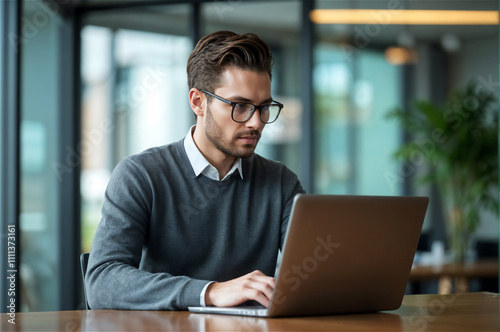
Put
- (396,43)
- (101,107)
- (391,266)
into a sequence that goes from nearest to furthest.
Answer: (391,266)
(101,107)
(396,43)

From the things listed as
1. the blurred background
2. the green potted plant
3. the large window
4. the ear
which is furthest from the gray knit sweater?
the green potted plant

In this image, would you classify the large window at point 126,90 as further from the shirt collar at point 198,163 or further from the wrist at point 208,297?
the wrist at point 208,297

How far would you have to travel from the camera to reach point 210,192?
201 centimetres

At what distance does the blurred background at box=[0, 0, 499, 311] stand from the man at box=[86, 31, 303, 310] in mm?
2042

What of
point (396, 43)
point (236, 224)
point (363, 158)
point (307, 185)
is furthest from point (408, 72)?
point (236, 224)

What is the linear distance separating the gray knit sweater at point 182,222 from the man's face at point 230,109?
14cm

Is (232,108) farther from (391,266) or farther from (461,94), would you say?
(461,94)

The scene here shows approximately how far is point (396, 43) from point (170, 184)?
5207 mm

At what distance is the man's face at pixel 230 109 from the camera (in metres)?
1.92

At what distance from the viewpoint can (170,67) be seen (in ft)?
16.8

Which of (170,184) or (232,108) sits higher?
(232,108)

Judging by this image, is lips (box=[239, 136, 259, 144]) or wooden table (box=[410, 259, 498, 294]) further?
wooden table (box=[410, 259, 498, 294])

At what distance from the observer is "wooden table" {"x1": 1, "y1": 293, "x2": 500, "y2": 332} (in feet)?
4.49

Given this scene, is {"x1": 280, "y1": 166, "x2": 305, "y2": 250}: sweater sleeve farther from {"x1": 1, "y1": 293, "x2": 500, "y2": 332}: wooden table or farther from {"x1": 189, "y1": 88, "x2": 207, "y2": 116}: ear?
{"x1": 1, "y1": 293, "x2": 500, "y2": 332}: wooden table
